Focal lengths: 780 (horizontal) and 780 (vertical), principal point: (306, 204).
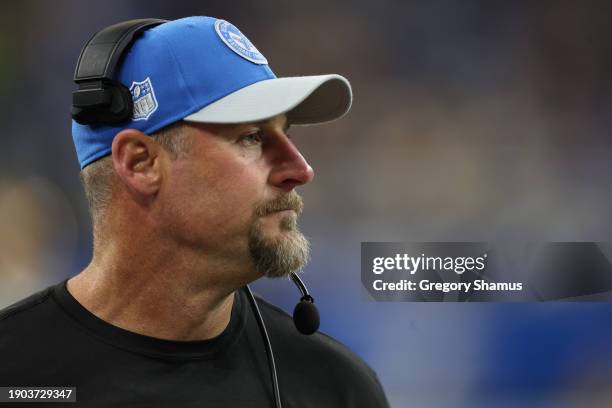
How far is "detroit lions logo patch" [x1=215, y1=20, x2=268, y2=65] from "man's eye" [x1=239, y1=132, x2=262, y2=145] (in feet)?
0.32

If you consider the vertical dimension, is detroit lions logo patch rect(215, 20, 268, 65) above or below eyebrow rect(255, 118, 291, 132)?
above

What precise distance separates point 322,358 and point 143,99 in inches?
16.9

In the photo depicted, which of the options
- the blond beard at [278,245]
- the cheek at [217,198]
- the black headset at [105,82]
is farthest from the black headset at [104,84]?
the blond beard at [278,245]

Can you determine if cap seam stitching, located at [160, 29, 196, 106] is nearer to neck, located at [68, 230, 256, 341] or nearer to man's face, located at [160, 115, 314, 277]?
man's face, located at [160, 115, 314, 277]

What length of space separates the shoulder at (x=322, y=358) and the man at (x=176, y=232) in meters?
0.09

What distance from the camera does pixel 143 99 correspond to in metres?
0.94

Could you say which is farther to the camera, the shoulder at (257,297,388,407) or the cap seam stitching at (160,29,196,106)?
the shoulder at (257,297,388,407)

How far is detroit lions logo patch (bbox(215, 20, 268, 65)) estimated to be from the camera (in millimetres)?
968

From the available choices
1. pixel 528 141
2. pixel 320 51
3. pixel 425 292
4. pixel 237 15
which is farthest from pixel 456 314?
pixel 237 15

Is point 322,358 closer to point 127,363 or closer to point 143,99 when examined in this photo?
point 127,363

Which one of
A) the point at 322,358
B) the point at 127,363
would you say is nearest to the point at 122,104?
the point at 127,363

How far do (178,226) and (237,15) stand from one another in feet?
5.22

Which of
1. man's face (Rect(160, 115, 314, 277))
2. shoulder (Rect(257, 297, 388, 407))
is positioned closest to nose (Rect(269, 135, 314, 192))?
man's face (Rect(160, 115, 314, 277))

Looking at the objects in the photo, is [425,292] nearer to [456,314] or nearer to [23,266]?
[456,314]
